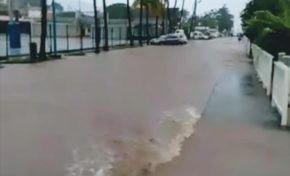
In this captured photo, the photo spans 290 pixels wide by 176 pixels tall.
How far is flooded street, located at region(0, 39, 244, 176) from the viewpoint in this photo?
805 centimetres

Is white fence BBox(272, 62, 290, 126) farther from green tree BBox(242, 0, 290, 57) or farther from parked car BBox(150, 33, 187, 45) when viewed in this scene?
parked car BBox(150, 33, 187, 45)

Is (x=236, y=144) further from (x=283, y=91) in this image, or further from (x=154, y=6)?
(x=154, y=6)

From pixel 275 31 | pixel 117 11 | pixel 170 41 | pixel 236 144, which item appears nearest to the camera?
pixel 236 144

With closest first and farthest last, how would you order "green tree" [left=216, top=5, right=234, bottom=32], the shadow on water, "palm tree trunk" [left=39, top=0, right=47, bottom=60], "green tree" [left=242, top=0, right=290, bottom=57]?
the shadow on water → "green tree" [left=242, top=0, right=290, bottom=57] → "palm tree trunk" [left=39, top=0, right=47, bottom=60] → "green tree" [left=216, top=5, right=234, bottom=32]

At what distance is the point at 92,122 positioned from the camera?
1153cm

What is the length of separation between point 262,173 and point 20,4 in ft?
182

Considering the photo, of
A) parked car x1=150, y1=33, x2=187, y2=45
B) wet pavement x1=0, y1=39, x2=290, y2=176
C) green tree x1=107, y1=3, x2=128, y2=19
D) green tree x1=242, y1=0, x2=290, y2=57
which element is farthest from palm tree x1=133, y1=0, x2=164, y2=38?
wet pavement x1=0, y1=39, x2=290, y2=176

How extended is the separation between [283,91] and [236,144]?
274 centimetres

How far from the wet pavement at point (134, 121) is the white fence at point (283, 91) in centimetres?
26

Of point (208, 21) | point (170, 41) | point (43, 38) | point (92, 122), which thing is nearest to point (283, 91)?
point (92, 122)

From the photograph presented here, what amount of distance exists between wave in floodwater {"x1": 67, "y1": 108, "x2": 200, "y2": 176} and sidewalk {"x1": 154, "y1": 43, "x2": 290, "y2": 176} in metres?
0.21

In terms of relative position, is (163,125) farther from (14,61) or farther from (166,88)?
(14,61)

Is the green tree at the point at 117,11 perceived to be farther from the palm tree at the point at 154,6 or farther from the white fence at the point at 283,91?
the white fence at the point at 283,91

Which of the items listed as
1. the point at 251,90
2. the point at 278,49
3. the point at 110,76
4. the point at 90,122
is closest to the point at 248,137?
the point at 90,122
